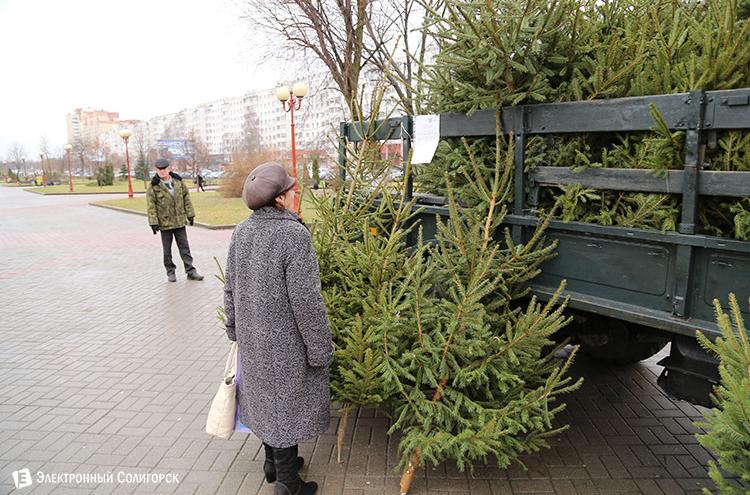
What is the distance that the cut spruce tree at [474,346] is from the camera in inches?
107

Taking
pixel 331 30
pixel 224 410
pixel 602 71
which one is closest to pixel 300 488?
pixel 224 410

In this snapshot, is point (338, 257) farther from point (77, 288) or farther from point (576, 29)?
point (77, 288)

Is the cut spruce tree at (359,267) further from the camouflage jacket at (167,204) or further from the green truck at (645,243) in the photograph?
the camouflage jacket at (167,204)

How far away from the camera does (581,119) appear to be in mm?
2707

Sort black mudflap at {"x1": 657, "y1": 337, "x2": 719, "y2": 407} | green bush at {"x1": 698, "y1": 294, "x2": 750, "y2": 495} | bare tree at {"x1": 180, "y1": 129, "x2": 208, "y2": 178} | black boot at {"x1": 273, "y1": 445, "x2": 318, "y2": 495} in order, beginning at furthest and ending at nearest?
bare tree at {"x1": 180, "y1": 129, "x2": 208, "y2": 178} < black boot at {"x1": 273, "y1": 445, "x2": 318, "y2": 495} < black mudflap at {"x1": 657, "y1": 337, "x2": 719, "y2": 407} < green bush at {"x1": 698, "y1": 294, "x2": 750, "y2": 495}

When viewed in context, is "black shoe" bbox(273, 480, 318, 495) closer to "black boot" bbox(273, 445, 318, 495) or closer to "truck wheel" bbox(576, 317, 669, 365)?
"black boot" bbox(273, 445, 318, 495)

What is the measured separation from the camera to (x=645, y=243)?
2.50 meters

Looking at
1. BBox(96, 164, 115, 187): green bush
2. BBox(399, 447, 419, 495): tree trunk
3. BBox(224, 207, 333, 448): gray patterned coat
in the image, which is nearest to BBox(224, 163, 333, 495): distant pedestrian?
BBox(224, 207, 333, 448): gray patterned coat

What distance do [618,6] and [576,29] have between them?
0.52 metres

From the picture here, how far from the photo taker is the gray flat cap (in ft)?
8.84

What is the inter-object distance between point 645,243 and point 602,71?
34.9 inches
